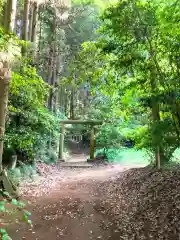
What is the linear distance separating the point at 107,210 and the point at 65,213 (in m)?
0.93

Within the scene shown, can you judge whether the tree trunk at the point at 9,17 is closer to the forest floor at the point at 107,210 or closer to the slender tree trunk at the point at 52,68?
the forest floor at the point at 107,210

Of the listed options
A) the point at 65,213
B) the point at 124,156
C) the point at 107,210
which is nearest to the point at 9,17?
the point at 65,213

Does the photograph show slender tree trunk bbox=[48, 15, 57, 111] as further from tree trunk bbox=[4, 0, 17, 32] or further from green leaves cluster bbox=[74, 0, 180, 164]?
tree trunk bbox=[4, 0, 17, 32]

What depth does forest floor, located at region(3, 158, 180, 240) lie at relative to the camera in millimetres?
4219

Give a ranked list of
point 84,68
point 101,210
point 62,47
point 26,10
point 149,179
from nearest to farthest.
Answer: point 101,210 → point 149,179 → point 84,68 → point 26,10 → point 62,47

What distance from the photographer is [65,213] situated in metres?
5.39

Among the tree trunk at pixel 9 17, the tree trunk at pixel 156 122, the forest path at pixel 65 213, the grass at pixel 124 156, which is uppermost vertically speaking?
the tree trunk at pixel 9 17

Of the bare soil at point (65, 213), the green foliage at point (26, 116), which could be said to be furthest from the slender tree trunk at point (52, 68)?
the bare soil at point (65, 213)

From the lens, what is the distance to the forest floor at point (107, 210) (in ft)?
13.8

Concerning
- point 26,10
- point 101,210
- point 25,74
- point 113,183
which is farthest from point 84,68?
point 101,210

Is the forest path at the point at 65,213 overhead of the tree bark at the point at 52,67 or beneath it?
beneath

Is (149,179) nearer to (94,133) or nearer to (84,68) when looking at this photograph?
(84,68)

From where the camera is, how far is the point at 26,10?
354 inches

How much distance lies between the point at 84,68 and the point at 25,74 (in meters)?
1.95
